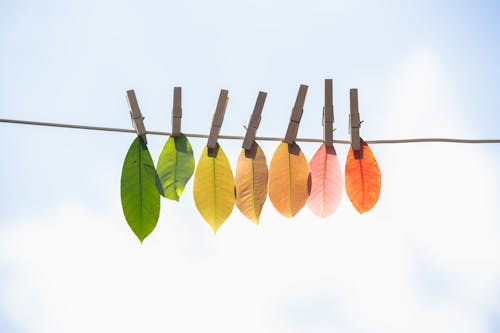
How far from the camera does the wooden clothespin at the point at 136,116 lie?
2.10m

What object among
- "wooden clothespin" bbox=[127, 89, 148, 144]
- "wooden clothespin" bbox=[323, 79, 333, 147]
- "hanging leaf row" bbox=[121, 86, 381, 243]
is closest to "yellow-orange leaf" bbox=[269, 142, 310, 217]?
"hanging leaf row" bbox=[121, 86, 381, 243]

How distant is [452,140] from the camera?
213 centimetres

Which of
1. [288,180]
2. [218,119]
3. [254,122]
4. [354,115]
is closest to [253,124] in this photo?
[254,122]

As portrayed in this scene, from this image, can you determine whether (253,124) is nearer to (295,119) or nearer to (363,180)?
(295,119)

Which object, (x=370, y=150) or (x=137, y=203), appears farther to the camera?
(x=370, y=150)

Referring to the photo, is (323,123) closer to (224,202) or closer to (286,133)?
(286,133)

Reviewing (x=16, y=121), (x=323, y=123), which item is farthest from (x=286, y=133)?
(x=16, y=121)

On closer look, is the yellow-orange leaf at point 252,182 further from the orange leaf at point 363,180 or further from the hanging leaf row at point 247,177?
the orange leaf at point 363,180

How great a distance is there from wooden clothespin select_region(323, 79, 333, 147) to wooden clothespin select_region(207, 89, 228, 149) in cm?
34

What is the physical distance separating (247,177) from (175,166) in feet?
0.81

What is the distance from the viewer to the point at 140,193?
6.74 ft

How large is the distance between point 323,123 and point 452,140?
0.44 metres

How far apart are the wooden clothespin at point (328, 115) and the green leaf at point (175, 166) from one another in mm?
464

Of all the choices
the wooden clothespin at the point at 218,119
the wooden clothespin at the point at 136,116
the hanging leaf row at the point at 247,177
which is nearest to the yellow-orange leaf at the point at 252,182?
the hanging leaf row at the point at 247,177
